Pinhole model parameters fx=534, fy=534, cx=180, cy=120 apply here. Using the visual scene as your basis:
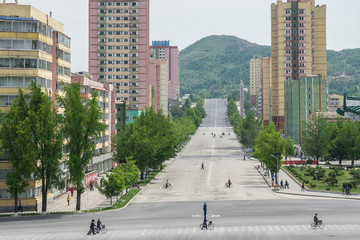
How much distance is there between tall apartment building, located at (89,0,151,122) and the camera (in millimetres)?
186125

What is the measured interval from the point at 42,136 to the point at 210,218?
76.6 feet

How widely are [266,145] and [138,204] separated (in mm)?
34855

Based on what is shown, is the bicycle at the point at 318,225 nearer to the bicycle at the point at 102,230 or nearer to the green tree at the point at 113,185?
the bicycle at the point at 102,230

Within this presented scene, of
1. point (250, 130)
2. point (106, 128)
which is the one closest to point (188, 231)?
point (106, 128)

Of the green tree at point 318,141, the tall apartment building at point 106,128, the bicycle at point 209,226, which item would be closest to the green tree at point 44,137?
the bicycle at point 209,226

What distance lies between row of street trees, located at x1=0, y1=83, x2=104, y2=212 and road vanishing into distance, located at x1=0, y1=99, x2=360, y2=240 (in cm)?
565

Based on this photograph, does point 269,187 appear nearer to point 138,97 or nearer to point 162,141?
point 162,141

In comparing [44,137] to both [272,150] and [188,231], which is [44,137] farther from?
[272,150]

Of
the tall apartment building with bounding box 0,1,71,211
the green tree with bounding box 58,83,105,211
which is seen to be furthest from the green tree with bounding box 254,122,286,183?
the tall apartment building with bounding box 0,1,71,211

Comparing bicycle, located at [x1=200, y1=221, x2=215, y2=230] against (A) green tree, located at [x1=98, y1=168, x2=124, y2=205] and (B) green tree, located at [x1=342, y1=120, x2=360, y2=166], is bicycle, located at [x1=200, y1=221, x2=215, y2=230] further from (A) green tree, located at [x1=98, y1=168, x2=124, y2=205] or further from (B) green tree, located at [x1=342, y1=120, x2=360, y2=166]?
(B) green tree, located at [x1=342, y1=120, x2=360, y2=166]

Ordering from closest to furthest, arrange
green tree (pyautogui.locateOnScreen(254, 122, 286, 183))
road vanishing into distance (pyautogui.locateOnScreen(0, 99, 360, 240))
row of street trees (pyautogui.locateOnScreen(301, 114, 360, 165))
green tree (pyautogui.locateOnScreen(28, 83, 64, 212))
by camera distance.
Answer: road vanishing into distance (pyautogui.locateOnScreen(0, 99, 360, 240)) → green tree (pyautogui.locateOnScreen(28, 83, 64, 212)) → green tree (pyautogui.locateOnScreen(254, 122, 286, 183)) → row of street trees (pyautogui.locateOnScreen(301, 114, 360, 165))

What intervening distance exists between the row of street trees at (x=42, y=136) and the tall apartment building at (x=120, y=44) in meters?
116

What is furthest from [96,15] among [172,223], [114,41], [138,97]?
[172,223]

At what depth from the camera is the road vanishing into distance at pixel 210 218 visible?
52.1m
